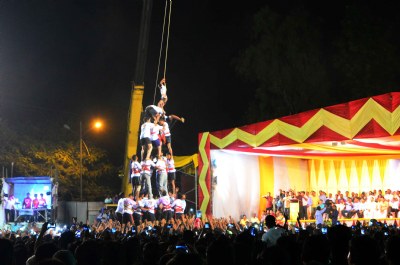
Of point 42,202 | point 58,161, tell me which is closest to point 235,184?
point 42,202

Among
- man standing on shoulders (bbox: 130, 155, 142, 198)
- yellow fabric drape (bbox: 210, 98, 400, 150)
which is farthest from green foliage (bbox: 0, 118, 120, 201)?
yellow fabric drape (bbox: 210, 98, 400, 150)

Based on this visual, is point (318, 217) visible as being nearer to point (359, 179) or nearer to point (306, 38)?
point (359, 179)

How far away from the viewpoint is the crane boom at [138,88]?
24914 mm

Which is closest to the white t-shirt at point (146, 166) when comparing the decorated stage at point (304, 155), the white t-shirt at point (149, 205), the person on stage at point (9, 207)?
the white t-shirt at point (149, 205)

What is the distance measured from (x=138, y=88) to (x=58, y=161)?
14.0 m

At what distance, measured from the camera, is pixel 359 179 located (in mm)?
29812

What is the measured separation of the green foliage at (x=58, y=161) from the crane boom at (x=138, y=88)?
1059cm

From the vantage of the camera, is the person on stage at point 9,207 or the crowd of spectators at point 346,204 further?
the person on stage at point 9,207

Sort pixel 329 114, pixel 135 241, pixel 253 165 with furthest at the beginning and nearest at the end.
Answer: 1. pixel 253 165
2. pixel 329 114
3. pixel 135 241

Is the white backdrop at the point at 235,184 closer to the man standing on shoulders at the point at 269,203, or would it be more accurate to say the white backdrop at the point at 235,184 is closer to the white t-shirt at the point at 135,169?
the man standing on shoulders at the point at 269,203

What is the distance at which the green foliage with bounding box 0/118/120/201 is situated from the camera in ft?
118

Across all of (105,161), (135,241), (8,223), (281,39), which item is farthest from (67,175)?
(135,241)

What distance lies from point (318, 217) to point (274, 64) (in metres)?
15.7

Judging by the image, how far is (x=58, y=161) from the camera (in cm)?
3688
